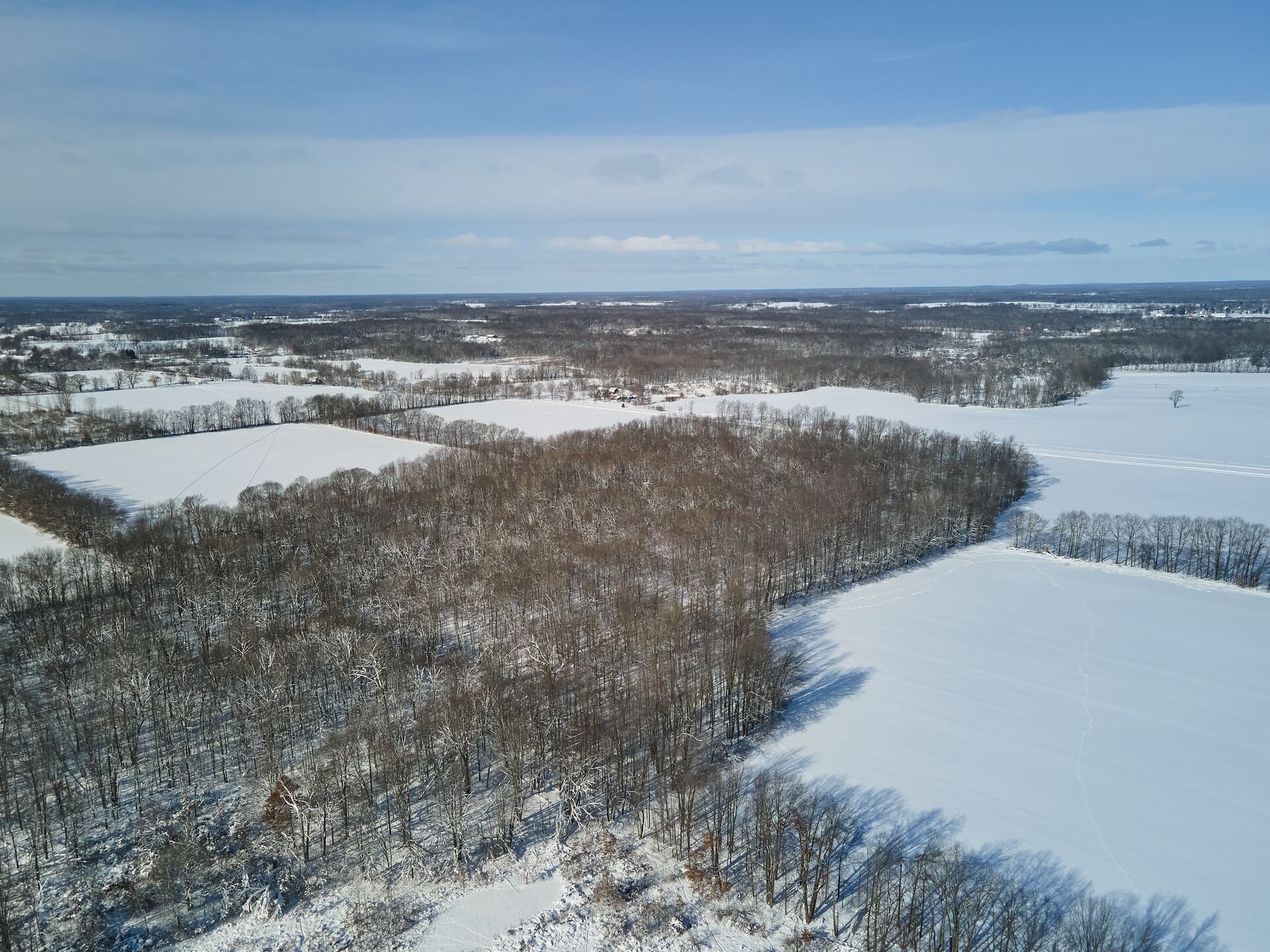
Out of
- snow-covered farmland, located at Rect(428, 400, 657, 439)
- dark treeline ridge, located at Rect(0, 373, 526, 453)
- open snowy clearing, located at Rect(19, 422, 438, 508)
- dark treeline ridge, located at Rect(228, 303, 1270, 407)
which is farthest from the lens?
dark treeline ridge, located at Rect(228, 303, 1270, 407)

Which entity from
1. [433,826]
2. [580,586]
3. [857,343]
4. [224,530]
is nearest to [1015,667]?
[580,586]

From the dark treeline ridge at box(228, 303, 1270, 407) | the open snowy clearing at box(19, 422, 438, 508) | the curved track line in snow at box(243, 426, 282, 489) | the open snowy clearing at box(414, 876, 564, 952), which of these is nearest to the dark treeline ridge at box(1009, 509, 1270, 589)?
the open snowy clearing at box(414, 876, 564, 952)

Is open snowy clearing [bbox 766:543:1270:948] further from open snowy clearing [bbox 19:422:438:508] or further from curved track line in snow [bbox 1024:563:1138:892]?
open snowy clearing [bbox 19:422:438:508]

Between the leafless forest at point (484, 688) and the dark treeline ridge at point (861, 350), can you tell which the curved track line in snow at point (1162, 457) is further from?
the dark treeline ridge at point (861, 350)

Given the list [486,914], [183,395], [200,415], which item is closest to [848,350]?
[200,415]

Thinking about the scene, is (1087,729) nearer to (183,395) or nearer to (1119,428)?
(1119,428)

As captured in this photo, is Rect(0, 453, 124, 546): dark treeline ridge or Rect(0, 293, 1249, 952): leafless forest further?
Rect(0, 453, 124, 546): dark treeline ridge

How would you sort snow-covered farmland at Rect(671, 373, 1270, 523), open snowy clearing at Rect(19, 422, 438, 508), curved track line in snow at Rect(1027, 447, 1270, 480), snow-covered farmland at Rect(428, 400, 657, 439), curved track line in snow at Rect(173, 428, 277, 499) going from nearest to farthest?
curved track line in snow at Rect(173, 428, 277, 499), snow-covered farmland at Rect(671, 373, 1270, 523), open snowy clearing at Rect(19, 422, 438, 508), curved track line in snow at Rect(1027, 447, 1270, 480), snow-covered farmland at Rect(428, 400, 657, 439)
